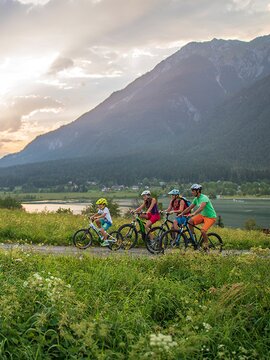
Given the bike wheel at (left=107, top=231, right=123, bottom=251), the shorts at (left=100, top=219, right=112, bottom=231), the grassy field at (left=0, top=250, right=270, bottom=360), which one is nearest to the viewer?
the grassy field at (left=0, top=250, right=270, bottom=360)

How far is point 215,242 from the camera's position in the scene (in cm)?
1433

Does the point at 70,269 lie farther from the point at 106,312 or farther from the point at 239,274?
the point at 239,274

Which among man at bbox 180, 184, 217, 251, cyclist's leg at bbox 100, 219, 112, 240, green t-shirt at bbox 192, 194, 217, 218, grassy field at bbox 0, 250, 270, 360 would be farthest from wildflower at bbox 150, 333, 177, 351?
cyclist's leg at bbox 100, 219, 112, 240

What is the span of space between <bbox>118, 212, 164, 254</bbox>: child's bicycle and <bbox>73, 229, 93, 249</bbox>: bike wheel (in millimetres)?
1132

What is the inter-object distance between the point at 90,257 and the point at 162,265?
191cm

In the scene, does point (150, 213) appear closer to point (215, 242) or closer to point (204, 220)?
point (204, 220)

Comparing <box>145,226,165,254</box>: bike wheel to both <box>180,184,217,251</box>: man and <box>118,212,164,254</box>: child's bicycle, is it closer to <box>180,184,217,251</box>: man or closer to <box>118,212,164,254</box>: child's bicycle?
<box>118,212,164,254</box>: child's bicycle

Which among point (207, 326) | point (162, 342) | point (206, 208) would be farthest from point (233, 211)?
point (162, 342)

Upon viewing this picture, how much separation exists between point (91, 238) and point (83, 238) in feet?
0.98

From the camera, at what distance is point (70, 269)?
29.5 feet

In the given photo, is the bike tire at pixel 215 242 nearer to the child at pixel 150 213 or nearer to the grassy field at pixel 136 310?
the child at pixel 150 213

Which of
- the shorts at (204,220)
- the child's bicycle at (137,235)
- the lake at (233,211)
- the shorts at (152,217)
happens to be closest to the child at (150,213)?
the shorts at (152,217)

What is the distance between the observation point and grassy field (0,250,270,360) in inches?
210

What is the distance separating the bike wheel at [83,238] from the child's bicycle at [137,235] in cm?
113
